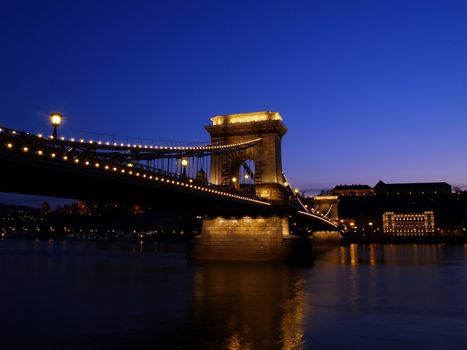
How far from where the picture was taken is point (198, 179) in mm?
55469

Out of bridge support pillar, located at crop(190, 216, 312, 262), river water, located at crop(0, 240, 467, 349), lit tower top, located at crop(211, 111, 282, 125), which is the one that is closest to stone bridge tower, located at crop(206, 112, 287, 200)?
lit tower top, located at crop(211, 111, 282, 125)

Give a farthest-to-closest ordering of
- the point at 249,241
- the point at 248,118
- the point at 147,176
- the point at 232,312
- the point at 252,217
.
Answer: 1. the point at 248,118
2. the point at 252,217
3. the point at 249,241
4. the point at 147,176
5. the point at 232,312

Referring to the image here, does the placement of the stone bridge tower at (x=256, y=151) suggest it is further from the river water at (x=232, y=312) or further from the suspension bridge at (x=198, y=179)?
the river water at (x=232, y=312)

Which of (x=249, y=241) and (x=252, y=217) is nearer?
(x=249, y=241)

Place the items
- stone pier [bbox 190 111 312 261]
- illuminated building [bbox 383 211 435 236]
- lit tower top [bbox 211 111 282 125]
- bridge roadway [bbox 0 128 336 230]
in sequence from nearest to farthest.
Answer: bridge roadway [bbox 0 128 336 230]
stone pier [bbox 190 111 312 261]
lit tower top [bbox 211 111 282 125]
illuminated building [bbox 383 211 435 236]

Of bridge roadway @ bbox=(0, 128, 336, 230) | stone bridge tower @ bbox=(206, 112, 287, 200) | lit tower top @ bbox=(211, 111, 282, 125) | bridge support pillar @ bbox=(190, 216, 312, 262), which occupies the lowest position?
bridge support pillar @ bbox=(190, 216, 312, 262)

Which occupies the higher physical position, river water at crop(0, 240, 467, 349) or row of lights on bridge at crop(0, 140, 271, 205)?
row of lights on bridge at crop(0, 140, 271, 205)

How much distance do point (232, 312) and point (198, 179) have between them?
3473 centimetres

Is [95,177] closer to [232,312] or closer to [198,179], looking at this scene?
[232,312]

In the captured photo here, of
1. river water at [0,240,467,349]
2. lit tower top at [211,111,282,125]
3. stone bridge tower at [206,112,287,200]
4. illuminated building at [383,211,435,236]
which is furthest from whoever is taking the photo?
illuminated building at [383,211,435,236]

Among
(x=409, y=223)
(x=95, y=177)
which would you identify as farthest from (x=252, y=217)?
(x=409, y=223)

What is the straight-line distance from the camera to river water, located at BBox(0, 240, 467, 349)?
1594 centimetres

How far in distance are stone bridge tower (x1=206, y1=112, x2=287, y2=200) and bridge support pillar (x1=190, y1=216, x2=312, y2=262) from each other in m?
6.49

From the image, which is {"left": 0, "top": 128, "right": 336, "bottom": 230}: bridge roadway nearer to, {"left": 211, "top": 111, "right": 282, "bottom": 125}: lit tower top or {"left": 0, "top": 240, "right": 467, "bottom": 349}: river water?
{"left": 0, "top": 240, "right": 467, "bottom": 349}: river water
